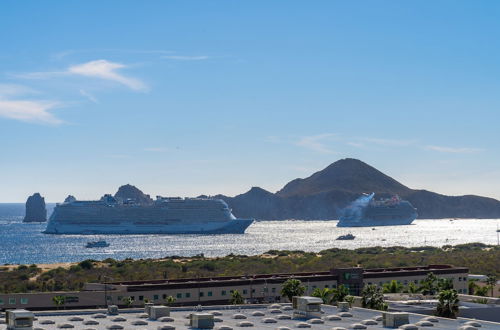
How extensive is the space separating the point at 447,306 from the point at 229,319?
17.8 m

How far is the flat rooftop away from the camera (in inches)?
2234

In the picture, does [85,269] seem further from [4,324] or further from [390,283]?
[4,324]

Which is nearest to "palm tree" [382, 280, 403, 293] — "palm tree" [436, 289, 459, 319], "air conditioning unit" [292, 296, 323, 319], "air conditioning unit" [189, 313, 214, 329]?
"palm tree" [436, 289, 459, 319]

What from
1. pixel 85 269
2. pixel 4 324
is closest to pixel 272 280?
pixel 4 324

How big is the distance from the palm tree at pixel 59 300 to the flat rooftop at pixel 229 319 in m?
16.6

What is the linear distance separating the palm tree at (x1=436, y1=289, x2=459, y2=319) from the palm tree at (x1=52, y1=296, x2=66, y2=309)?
33.3 m

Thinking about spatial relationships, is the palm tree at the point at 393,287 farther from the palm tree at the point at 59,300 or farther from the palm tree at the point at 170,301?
the palm tree at the point at 59,300

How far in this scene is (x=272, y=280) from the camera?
98.6 metres

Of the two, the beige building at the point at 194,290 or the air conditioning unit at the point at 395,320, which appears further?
the beige building at the point at 194,290

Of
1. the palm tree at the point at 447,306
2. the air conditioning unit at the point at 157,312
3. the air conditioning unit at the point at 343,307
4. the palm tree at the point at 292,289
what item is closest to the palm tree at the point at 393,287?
the palm tree at the point at 292,289

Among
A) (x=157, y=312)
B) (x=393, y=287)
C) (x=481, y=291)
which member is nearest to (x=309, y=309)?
(x=157, y=312)

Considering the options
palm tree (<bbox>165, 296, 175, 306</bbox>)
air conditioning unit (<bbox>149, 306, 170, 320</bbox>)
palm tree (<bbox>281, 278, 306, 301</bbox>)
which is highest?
palm tree (<bbox>281, 278, 306, 301</bbox>)

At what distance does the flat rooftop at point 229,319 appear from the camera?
56.8 m

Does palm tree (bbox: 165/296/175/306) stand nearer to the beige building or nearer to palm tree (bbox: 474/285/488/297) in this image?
the beige building
